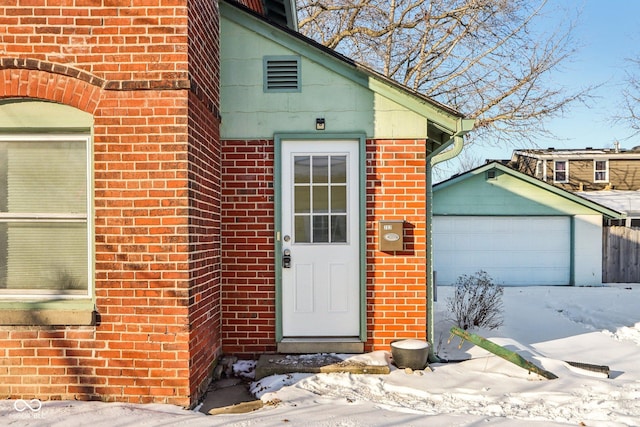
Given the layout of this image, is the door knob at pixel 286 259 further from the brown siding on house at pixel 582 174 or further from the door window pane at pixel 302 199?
the brown siding on house at pixel 582 174

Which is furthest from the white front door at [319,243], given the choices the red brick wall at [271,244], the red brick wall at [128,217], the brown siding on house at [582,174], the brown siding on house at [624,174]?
the brown siding on house at [624,174]

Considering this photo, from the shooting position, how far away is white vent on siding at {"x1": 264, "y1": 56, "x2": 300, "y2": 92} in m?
4.97

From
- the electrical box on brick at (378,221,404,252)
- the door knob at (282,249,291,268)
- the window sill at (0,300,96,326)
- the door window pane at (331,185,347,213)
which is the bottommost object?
the window sill at (0,300,96,326)

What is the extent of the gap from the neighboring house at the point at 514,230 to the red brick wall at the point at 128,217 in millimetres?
10449

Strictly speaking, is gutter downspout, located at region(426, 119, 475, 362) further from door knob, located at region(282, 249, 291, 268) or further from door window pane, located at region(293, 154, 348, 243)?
door knob, located at region(282, 249, 291, 268)

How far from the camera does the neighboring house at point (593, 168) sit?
19969mm

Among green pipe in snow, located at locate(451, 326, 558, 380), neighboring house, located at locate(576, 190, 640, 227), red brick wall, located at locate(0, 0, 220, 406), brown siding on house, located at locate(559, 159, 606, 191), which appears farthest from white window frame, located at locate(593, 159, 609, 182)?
red brick wall, located at locate(0, 0, 220, 406)

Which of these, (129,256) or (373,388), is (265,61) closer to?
(129,256)

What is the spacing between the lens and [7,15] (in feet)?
12.2

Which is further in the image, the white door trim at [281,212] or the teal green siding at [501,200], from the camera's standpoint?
the teal green siding at [501,200]

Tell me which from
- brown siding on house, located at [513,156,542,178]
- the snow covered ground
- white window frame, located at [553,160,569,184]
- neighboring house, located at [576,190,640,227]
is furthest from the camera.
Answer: brown siding on house, located at [513,156,542,178]

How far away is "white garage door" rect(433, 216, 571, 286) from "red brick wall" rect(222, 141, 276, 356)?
9.19m

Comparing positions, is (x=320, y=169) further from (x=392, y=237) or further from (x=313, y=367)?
(x=313, y=367)

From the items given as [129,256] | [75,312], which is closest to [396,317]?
[129,256]
